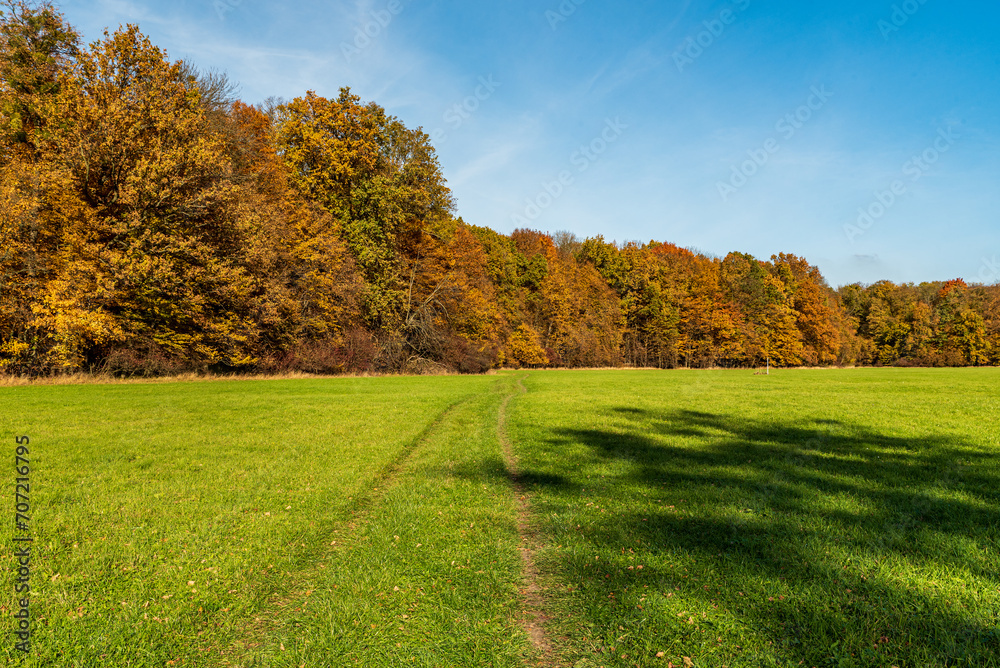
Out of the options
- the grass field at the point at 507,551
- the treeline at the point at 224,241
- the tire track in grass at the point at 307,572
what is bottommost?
the tire track in grass at the point at 307,572

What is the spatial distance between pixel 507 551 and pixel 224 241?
95.7 feet

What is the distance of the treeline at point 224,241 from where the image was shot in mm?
22734

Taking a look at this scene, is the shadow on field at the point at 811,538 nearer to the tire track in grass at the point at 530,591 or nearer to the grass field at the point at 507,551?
the grass field at the point at 507,551

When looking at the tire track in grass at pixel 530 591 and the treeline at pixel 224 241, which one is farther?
the treeline at pixel 224 241

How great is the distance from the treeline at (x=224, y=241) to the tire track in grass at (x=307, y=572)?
22.6 metres

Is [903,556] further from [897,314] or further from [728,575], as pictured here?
[897,314]

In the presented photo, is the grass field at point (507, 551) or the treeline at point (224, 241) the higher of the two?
the treeline at point (224, 241)

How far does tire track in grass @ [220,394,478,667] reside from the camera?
3389 millimetres

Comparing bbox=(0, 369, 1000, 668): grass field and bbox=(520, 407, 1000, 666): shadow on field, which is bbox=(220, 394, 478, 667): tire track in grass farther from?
bbox=(520, 407, 1000, 666): shadow on field

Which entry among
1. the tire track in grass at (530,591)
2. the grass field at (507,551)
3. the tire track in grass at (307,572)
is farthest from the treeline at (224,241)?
the tire track in grass at (530,591)

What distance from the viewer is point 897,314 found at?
285 feet

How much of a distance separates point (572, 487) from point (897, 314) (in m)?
108

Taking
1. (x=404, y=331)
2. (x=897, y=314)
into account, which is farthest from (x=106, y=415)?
(x=897, y=314)

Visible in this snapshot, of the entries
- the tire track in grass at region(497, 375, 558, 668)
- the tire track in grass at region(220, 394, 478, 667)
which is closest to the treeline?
the tire track in grass at region(220, 394, 478, 667)
